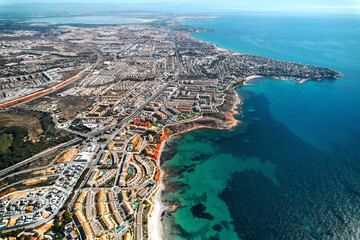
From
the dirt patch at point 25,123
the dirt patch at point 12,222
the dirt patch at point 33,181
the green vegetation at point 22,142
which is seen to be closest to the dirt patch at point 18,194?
the dirt patch at point 33,181

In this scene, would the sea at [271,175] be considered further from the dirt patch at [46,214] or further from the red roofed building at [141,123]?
the dirt patch at [46,214]

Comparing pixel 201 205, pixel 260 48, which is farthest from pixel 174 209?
pixel 260 48

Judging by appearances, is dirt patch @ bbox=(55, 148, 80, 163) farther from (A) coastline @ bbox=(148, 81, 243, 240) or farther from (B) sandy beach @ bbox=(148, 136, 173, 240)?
(B) sandy beach @ bbox=(148, 136, 173, 240)

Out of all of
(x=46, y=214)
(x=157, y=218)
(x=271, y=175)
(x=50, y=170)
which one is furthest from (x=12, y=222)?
(x=271, y=175)

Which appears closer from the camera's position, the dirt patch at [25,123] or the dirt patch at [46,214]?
the dirt patch at [46,214]

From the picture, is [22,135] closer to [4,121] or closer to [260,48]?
[4,121]
